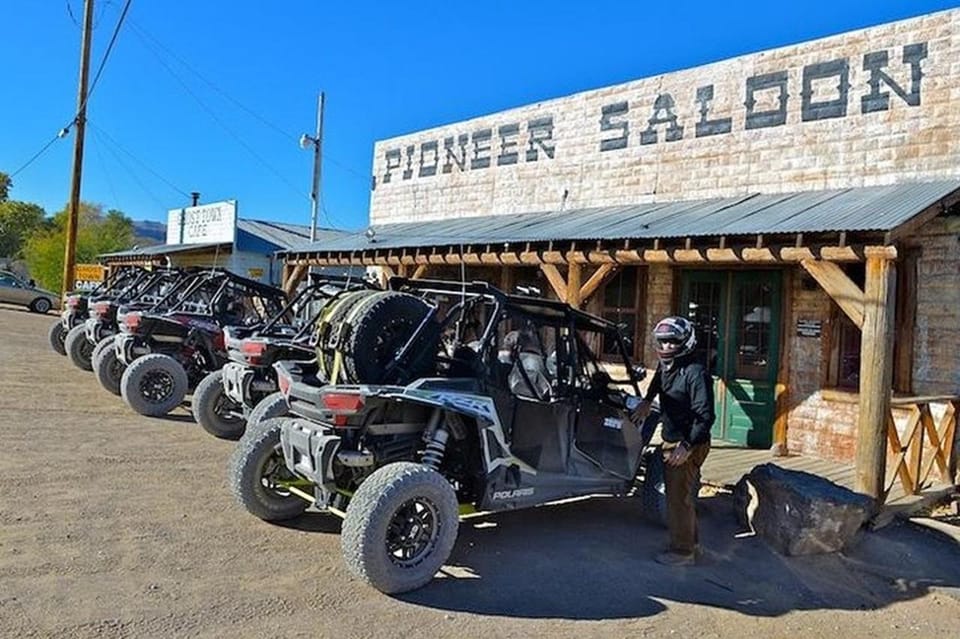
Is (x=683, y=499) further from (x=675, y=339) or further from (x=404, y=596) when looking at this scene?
(x=404, y=596)

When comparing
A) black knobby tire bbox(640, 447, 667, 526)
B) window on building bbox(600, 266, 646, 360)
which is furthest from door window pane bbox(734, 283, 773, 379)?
black knobby tire bbox(640, 447, 667, 526)

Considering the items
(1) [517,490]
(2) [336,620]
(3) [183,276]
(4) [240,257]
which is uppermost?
(4) [240,257]

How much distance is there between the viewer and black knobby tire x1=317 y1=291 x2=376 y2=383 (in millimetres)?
5812

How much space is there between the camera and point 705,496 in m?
7.71

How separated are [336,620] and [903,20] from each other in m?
8.98

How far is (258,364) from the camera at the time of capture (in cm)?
840

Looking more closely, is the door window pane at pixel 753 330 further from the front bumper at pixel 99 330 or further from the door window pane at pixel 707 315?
the front bumper at pixel 99 330

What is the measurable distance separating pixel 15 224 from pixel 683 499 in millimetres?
61261

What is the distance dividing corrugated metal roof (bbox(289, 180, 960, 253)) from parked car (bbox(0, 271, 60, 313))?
2199cm

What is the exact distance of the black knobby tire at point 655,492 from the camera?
6.63 meters

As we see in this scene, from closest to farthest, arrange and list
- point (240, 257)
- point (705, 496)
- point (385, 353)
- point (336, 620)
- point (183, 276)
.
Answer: point (336, 620) < point (385, 353) < point (705, 496) < point (183, 276) < point (240, 257)

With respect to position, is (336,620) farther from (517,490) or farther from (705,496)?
(705,496)

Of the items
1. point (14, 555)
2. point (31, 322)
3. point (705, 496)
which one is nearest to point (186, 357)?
point (14, 555)

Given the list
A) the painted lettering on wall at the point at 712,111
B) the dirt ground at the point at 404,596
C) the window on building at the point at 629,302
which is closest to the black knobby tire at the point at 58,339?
the painted lettering on wall at the point at 712,111
